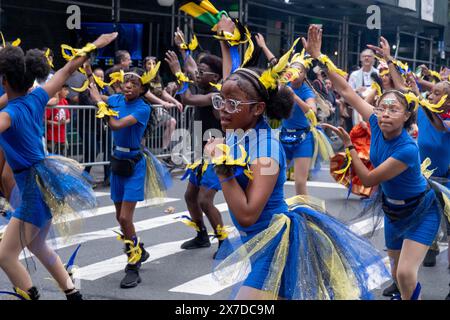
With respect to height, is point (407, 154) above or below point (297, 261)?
above

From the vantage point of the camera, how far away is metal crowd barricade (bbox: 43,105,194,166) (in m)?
11.7

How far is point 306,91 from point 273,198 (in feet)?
Result: 17.7

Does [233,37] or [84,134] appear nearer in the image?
[233,37]

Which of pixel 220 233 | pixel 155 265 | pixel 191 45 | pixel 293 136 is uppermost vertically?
pixel 191 45

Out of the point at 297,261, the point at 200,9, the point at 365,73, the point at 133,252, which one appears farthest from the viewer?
the point at 365,73

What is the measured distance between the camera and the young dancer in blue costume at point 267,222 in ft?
12.4

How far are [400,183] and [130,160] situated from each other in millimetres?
2635

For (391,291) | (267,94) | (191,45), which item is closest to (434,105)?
(391,291)

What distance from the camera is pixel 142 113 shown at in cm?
681

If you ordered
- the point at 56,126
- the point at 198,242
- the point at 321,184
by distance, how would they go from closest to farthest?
the point at 198,242, the point at 56,126, the point at 321,184

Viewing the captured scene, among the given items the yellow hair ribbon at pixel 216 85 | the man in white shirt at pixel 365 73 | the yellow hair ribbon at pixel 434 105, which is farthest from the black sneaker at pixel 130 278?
the man in white shirt at pixel 365 73

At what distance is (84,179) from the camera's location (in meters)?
5.53

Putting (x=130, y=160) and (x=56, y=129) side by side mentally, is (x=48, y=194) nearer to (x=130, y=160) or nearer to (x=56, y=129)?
(x=130, y=160)
